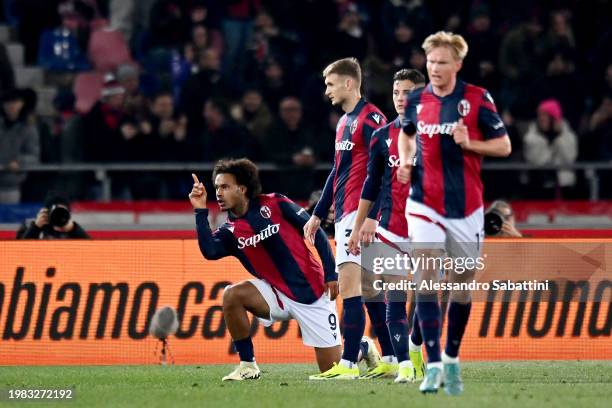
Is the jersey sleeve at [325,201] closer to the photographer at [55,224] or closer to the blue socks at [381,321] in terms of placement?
the blue socks at [381,321]

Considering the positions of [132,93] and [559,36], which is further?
[559,36]

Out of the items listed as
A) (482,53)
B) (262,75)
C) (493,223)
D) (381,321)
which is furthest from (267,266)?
(482,53)

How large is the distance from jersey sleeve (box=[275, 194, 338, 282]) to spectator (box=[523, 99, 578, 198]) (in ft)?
24.5

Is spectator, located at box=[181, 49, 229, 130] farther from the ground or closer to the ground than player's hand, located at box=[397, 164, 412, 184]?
farther from the ground

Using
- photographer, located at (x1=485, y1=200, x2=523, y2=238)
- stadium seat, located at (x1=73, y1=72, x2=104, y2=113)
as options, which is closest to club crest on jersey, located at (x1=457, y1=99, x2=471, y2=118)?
photographer, located at (x1=485, y1=200, x2=523, y2=238)

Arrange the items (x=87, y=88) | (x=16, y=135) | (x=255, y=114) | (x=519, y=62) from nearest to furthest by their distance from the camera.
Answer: (x=16, y=135) < (x=255, y=114) < (x=519, y=62) < (x=87, y=88)

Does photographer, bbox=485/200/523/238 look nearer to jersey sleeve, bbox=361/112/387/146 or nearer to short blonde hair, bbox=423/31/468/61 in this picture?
jersey sleeve, bbox=361/112/387/146

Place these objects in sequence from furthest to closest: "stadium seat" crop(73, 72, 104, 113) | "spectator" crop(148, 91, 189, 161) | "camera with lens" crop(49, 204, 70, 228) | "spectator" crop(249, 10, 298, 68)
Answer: "stadium seat" crop(73, 72, 104, 113) < "spectator" crop(249, 10, 298, 68) < "spectator" crop(148, 91, 189, 161) < "camera with lens" crop(49, 204, 70, 228)

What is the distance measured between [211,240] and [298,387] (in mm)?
1361

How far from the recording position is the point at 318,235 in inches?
444

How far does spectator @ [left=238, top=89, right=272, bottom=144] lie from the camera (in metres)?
18.6

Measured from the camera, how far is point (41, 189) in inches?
711

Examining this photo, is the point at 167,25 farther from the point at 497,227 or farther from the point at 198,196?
the point at 198,196

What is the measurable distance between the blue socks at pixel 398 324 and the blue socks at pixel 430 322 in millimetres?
1254
